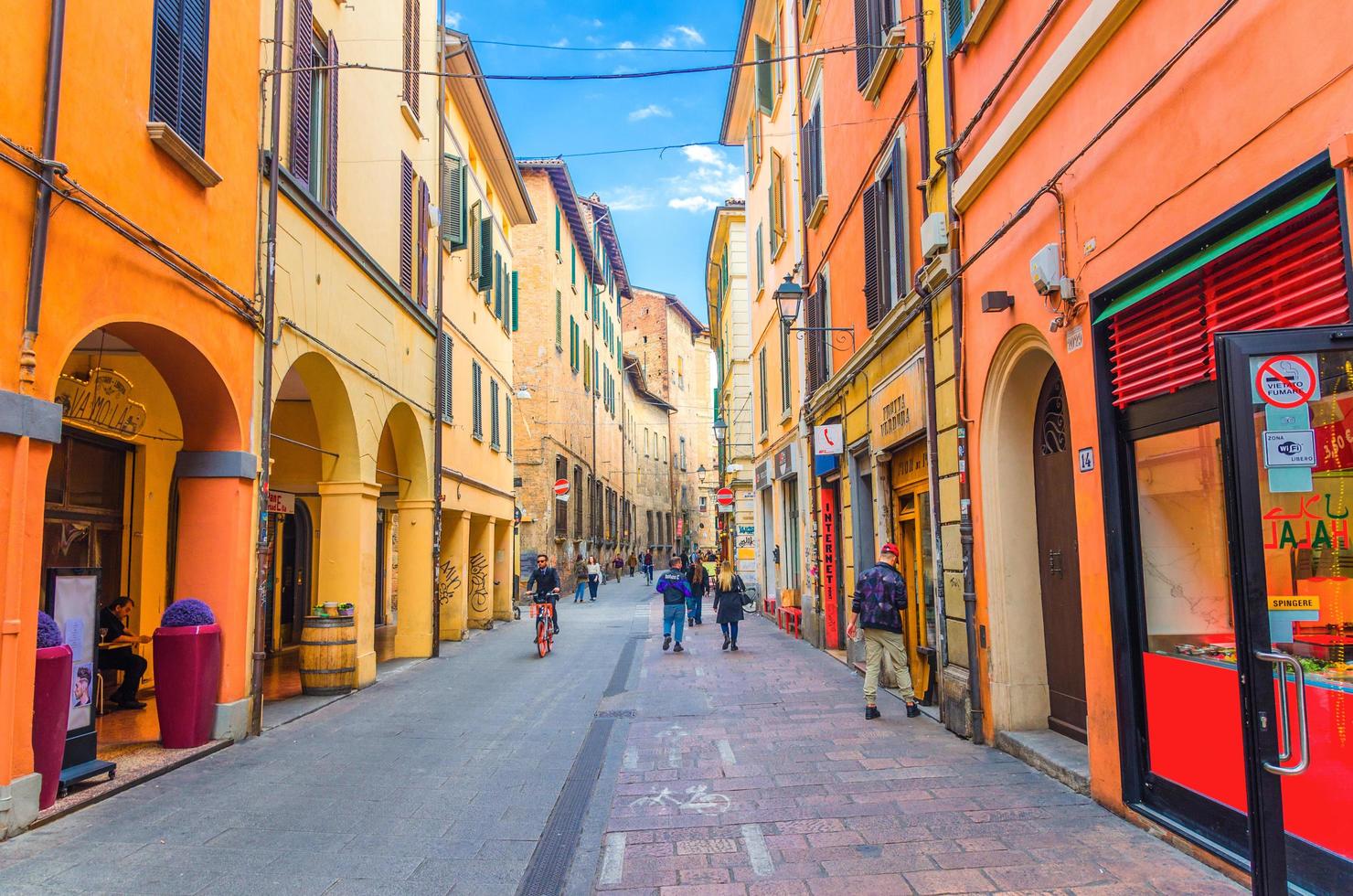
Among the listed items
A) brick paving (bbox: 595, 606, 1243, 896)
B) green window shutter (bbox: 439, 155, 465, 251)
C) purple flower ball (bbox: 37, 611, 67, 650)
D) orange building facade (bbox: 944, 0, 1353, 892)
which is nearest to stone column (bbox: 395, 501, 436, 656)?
green window shutter (bbox: 439, 155, 465, 251)

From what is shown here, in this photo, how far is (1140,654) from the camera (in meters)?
5.60

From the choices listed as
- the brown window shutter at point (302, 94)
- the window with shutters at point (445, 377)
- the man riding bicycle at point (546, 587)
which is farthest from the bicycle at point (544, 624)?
the brown window shutter at point (302, 94)

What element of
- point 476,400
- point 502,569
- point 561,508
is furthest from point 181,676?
point 561,508

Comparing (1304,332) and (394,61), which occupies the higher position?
(394,61)

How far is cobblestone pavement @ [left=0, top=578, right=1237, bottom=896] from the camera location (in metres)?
4.80

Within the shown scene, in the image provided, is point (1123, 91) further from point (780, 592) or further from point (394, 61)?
point (780, 592)

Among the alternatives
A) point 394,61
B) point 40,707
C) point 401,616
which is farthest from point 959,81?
point 401,616

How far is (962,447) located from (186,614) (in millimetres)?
6575

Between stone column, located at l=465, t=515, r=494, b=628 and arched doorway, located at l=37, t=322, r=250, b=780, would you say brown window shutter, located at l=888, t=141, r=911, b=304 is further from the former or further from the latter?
stone column, located at l=465, t=515, r=494, b=628

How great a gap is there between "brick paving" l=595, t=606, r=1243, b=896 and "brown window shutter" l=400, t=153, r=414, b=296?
812 cm

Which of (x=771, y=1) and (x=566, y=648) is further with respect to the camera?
(x=771, y=1)

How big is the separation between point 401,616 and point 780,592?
8.17m

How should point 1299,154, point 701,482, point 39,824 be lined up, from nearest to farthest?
1. point 1299,154
2. point 39,824
3. point 701,482

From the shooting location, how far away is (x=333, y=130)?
442 inches
